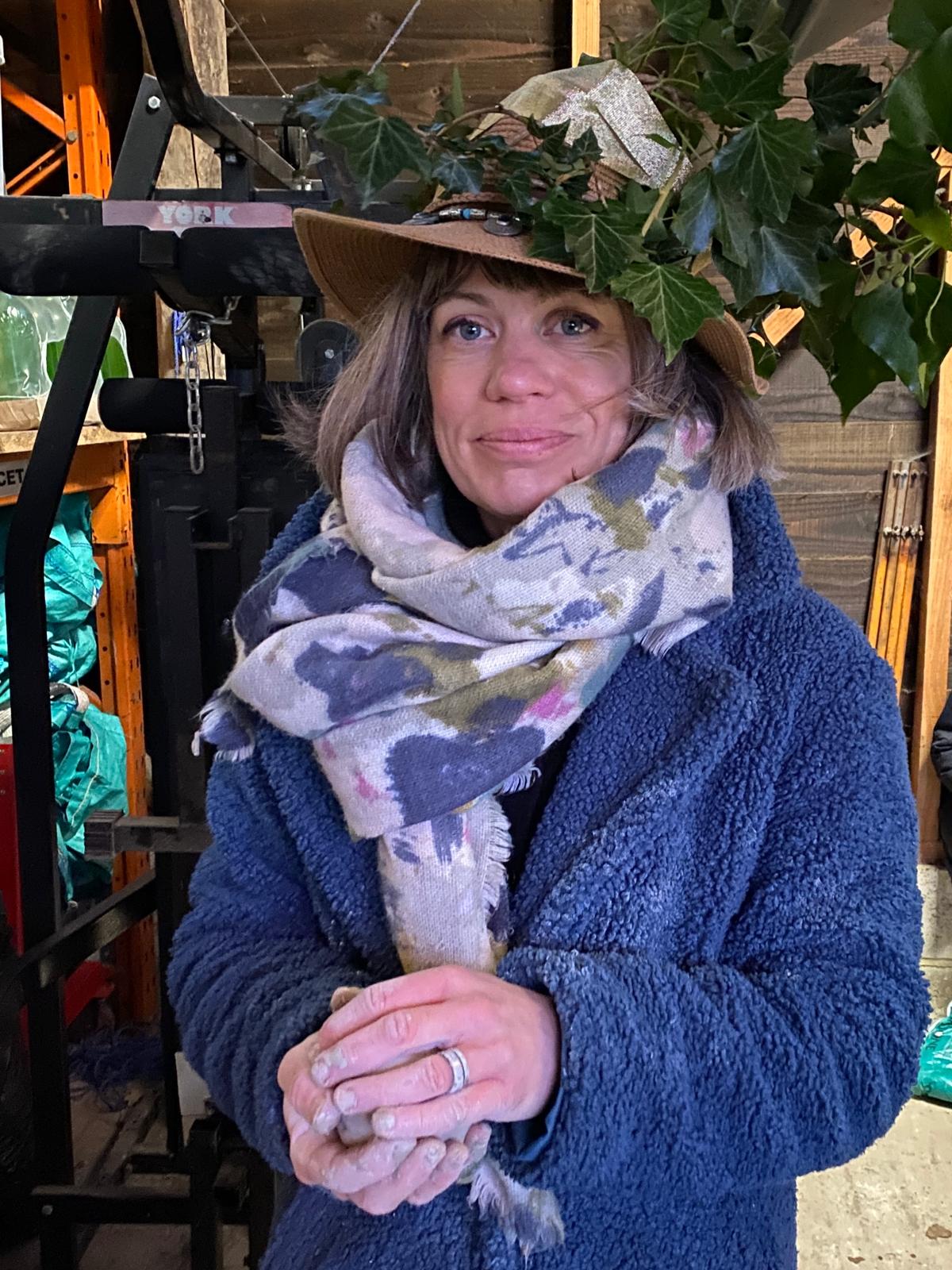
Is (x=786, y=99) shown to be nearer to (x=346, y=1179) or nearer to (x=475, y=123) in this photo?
(x=475, y=123)

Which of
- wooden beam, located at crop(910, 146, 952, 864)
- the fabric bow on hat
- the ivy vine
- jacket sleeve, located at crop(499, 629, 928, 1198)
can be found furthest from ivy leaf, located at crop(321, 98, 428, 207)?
wooden beam, located at crop(910, 146, 952, 864)

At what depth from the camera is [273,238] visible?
1.12 m

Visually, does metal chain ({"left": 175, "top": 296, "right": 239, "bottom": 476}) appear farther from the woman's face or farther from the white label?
the white label

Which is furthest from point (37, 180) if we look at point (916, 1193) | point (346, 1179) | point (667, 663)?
point (916, 1193)

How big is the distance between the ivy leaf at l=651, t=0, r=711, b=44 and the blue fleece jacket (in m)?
0.36

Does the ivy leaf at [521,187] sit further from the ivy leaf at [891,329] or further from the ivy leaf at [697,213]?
the ivy leaf at [891,329]

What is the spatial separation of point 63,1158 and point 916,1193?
1.53m

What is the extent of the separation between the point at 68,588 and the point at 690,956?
1.74 metres

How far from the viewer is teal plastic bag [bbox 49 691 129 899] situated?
2096 mm

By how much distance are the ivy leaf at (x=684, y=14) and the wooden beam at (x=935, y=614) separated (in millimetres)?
→ 1876

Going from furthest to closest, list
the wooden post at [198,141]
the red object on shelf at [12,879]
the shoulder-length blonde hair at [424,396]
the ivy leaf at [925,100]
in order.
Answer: the wooden post at [198,141], the red object on shelf at [12,879], the shoulder-length blonde hair at [424,396], the ivy leaf at [925,100]

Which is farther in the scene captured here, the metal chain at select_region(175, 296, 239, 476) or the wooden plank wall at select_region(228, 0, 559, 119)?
the wooden plank wall at select_region(228, 0, 559, 119)

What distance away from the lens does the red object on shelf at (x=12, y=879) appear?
6.68 feet

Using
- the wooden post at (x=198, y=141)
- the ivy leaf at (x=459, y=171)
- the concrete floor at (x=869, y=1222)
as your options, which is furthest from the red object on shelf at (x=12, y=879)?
the ivy leaf at (x=459, y=171)
